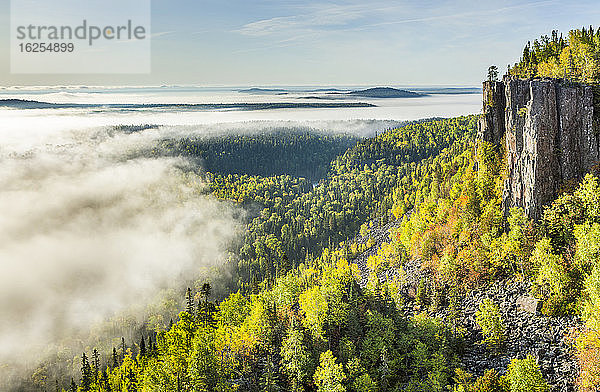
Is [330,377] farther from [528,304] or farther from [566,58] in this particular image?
[566,58]

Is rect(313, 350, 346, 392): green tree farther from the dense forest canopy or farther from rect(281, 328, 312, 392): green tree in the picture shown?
the dense forest canopy

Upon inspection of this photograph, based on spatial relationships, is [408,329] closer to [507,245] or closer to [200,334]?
[507,245]

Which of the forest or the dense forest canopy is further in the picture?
the dense forest canopy

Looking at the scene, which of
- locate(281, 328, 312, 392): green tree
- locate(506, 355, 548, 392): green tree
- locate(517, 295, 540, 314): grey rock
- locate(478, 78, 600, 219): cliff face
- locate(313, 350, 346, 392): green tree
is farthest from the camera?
locate(478, 78, 600, 219): cliff face

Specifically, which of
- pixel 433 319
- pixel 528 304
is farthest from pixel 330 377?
pixel 528 304

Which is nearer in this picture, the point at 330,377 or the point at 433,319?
the point at 330,377

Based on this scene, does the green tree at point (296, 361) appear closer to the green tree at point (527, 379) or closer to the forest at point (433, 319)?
the forest at point (433, 319)

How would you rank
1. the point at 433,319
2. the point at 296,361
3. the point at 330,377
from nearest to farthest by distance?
the point at 330,377 → the point at 296,361 → the point at 433,319

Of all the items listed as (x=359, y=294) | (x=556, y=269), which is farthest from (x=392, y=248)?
(x=556, y=269)

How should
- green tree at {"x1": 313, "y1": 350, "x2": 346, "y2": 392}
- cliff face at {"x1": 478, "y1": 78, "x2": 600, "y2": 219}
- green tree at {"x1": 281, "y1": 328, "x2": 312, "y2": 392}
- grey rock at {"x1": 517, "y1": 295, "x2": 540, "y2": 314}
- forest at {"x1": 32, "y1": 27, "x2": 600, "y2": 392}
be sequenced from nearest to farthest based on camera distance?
forest at {"x1": 32, "y1": 27, "x2": 600, "y2": 392}, green tree at {"x1": 313, "y1": 350, "x2": 346, "y2": 392}, grey rock at {"x1": 517, "y1": 295, "x2": 540, "y2": 314}, green tree at {"x1": 281, "y1": 328, "x2": 312, "y2": 392}, cliff face at {"x1": 478, "y1": 78, "x2": 600, "y2": 219}

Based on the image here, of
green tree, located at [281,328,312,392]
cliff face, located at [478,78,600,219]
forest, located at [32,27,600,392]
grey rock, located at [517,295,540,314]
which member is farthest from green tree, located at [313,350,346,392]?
cliff face, located at [478,78,600,219]

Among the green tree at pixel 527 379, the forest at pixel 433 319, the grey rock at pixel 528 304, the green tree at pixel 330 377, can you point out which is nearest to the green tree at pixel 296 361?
the forest at pixel 433 319
